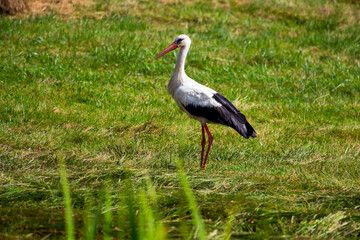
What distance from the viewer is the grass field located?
3354 millimetres

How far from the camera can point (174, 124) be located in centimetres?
671

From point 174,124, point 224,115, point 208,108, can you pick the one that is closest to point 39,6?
point 174,124

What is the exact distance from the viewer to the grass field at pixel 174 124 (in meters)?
3.35

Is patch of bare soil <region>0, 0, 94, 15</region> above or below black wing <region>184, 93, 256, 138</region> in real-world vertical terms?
above

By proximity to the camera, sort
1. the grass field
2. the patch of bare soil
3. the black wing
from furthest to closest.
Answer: the patch of bare soil → the black wing → the grass field

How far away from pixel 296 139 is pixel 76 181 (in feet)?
10.8

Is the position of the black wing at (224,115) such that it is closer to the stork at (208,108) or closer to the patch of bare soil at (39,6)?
the stork at (208,108)

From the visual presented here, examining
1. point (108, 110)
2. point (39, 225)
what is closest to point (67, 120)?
point (108, 110)

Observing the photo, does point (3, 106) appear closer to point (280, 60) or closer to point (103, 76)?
point (103, 76)

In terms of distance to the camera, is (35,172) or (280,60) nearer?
(35,172)

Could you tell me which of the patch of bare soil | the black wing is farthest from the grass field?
the black wing

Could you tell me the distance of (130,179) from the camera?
421 centimetres

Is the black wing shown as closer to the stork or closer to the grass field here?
the stork

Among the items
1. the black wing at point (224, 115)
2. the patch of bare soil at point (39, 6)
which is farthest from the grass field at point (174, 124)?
the black wing at point (224, 115)
